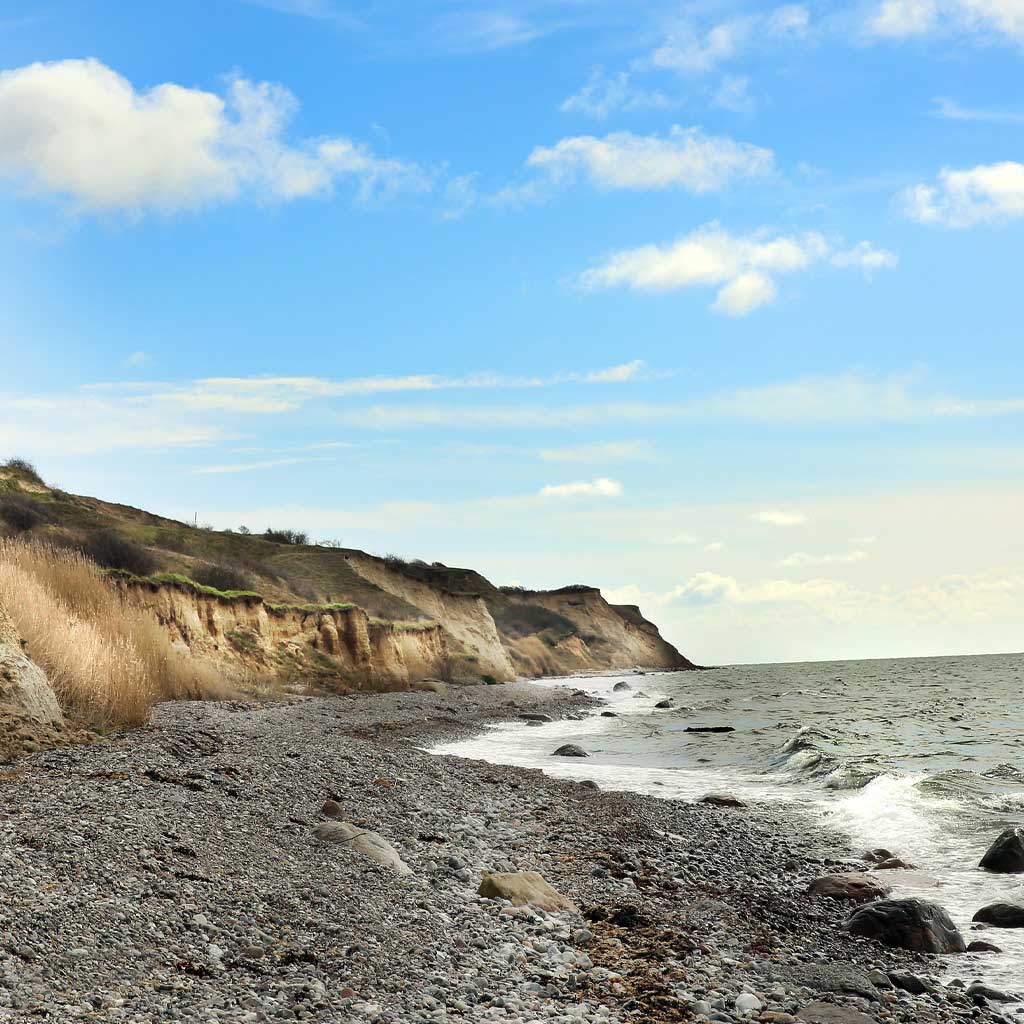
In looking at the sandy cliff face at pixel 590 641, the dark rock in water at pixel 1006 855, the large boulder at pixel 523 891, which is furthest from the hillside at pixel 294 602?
the dark rock in water at pixel 1006 855

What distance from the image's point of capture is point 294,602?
156 ft

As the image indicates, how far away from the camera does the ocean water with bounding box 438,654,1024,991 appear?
464 inches

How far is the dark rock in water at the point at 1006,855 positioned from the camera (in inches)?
477

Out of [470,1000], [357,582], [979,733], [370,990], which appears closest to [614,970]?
[470,1000]

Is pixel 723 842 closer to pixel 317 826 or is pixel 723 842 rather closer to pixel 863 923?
pixel 863 923

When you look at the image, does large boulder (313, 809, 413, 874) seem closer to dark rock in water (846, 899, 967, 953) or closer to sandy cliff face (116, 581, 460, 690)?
dark rock in water (846, 899, 967, 953)

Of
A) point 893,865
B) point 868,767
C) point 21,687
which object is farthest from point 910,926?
point 868,767

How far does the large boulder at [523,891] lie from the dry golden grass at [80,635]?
827 centimetres

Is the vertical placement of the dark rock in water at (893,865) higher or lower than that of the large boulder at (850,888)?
lower

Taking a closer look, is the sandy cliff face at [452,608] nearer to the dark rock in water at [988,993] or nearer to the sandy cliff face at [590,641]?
the sandy cliff face at [590,641]

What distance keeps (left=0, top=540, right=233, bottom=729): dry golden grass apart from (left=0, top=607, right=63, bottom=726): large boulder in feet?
1.95

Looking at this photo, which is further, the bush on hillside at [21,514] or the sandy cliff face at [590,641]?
the sandy cliff face at [590,641]

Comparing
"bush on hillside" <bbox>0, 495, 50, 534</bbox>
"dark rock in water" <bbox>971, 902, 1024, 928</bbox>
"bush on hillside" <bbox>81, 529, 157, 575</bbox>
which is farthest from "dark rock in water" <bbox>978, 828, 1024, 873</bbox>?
"bush on hillside" <bbox>0, 495, 50, 534</bbox>

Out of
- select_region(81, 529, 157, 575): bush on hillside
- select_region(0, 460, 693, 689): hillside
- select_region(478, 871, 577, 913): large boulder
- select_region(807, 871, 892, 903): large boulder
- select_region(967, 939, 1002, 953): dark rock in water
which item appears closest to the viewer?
select_region(967, 939, 1002, 953): dark rock in water
